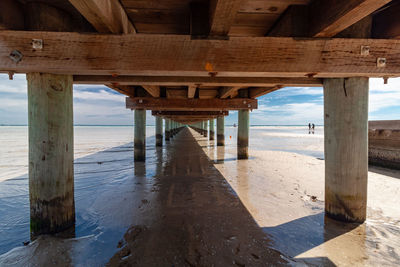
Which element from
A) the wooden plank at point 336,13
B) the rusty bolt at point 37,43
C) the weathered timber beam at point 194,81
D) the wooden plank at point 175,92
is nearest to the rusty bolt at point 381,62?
the wooden plank at point 336,13

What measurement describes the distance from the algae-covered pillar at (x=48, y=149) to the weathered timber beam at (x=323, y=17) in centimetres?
348

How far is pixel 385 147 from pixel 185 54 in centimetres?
1110

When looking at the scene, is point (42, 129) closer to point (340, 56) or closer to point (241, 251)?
point (241, 251)

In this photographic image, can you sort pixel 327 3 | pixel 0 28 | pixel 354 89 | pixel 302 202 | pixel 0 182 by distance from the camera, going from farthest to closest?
pixel 0 182, pixel 302 202, pixel 354 89, pixel 0 28, pixel 327 3

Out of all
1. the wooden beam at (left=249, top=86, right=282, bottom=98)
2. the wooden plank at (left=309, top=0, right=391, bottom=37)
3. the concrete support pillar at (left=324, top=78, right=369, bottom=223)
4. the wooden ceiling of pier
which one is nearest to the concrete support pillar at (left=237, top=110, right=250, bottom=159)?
the wooden beam at (left=249, top=86, right=282, bottom=98)

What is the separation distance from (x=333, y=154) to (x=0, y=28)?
5271 millimetres

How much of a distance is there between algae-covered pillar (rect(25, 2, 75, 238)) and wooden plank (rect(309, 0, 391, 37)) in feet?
12.4

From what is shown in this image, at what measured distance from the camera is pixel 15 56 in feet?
7.79

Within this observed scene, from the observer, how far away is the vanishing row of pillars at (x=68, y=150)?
2959 millimetres

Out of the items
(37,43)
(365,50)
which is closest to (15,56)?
(37,43)

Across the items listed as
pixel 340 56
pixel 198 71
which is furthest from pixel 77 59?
pixel 340 56

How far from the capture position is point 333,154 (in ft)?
11.2

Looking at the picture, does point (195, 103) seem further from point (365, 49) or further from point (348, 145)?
point (365, 49)

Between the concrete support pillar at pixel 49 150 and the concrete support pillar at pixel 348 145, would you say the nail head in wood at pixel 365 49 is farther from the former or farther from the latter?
the concrete support pillar at pixel 49 150
